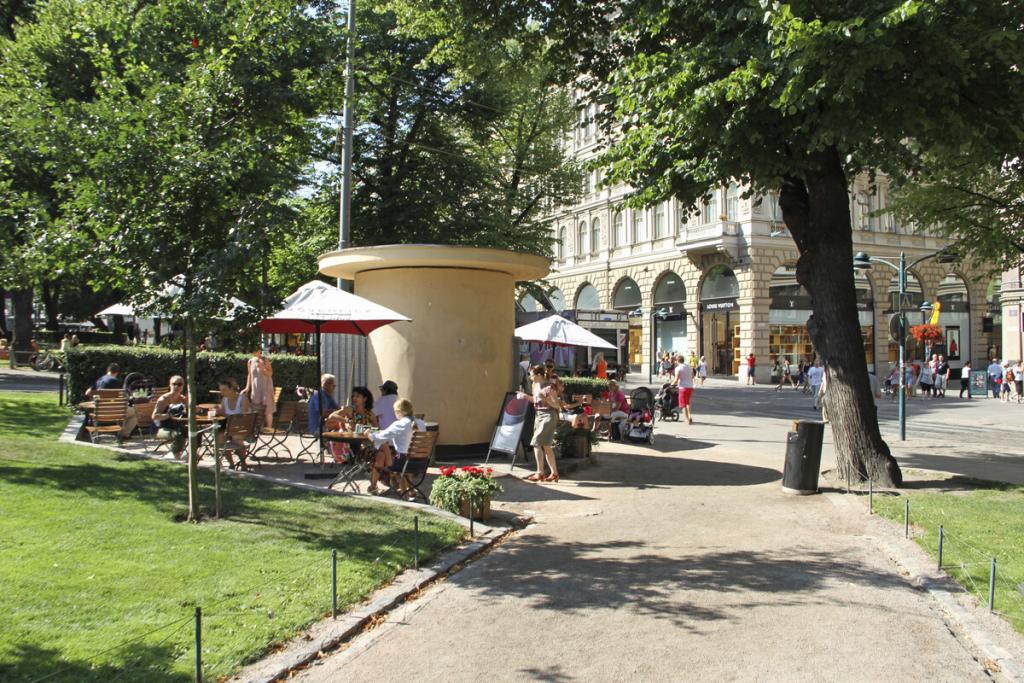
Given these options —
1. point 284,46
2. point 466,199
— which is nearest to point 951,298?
point 466,199

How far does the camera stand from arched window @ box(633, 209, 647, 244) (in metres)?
47.1

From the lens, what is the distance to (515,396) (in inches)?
513

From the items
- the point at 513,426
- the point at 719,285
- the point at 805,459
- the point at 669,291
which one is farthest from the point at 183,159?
the point at 669,291

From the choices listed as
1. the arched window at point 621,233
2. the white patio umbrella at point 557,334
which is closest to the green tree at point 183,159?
the white patio umbrella at point 557,334

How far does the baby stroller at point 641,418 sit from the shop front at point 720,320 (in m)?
25.4

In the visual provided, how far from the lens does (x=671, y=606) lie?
6297 mm

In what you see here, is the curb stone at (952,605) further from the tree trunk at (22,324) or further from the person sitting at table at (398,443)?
the tree trunk at (22,324)

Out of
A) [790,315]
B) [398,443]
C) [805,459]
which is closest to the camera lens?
[398,443]

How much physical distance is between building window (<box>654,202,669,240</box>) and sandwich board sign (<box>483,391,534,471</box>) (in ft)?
110

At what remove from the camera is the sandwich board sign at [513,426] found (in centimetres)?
1282

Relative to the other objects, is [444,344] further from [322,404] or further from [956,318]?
[956,318]

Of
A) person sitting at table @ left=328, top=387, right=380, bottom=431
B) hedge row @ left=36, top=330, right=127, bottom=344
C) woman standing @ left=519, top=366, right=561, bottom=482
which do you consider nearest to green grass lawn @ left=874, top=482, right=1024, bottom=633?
woman standing @ left=519, top=366, right=561, bottom=482

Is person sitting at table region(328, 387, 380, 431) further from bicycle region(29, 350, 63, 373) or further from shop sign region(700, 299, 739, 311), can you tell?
shop sign region(700, 299, 739, 311)

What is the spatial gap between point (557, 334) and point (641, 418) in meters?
2.95
